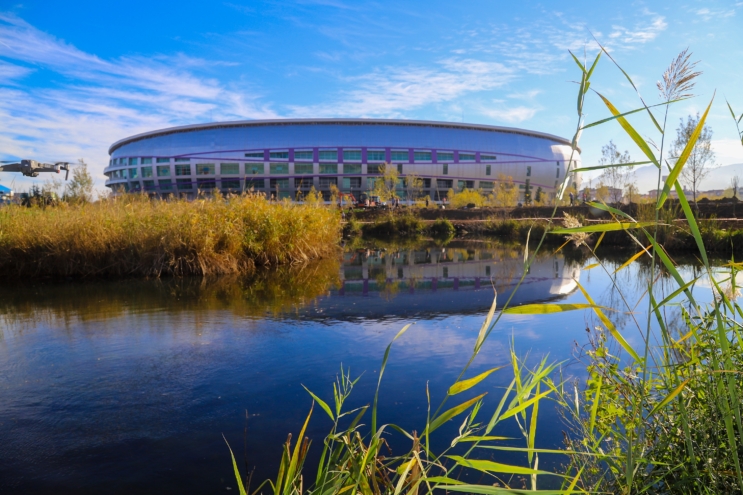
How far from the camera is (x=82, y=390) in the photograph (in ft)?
12.1

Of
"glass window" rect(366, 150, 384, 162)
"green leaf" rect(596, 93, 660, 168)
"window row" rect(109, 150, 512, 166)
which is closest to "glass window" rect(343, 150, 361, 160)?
"window row" rect(109, 150, 512, 166)

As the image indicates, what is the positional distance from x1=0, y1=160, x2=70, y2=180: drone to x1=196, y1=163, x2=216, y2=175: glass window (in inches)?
1402

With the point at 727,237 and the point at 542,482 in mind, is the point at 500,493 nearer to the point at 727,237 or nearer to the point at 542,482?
the point at 542,482

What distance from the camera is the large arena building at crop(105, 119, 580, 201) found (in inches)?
2244

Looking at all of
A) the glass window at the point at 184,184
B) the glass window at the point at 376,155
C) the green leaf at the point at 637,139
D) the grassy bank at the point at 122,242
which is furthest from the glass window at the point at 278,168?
the green leaf at the point at 637,139

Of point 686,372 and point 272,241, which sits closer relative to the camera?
point 686,372

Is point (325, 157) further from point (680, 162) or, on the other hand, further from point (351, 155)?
point (680, 162)

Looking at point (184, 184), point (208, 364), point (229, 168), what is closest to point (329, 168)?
point (229, 168)

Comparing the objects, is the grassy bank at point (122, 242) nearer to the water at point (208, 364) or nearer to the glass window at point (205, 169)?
the water at point (208, 364)

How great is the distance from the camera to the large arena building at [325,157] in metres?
57.0

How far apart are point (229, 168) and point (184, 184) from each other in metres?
7.04

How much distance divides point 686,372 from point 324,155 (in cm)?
5685

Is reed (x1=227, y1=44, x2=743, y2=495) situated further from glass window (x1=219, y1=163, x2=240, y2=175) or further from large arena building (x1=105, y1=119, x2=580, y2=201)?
glass window (x1=219, y1=163, x2=240, y2=175)

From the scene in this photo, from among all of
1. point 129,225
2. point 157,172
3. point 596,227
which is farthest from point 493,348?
point 157,172
